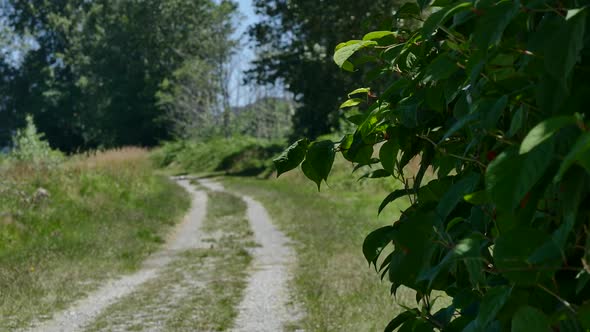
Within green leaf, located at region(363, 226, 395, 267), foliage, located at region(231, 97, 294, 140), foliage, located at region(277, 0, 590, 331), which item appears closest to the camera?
foliage, located at region(277, 0, 590, 331)

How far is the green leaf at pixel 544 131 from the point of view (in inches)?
45.9

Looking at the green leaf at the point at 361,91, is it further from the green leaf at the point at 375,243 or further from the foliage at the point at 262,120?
the foliage at the point at 262,120

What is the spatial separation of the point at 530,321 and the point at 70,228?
13961mm

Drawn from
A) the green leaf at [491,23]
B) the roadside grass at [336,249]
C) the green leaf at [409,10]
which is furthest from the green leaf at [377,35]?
the green leaf at [491,23]

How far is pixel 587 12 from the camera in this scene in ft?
4.34

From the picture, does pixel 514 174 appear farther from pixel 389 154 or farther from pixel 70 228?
pixel 70 228

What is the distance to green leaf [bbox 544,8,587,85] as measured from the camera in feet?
4.15

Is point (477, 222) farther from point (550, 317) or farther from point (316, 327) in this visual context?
point (316, 327)

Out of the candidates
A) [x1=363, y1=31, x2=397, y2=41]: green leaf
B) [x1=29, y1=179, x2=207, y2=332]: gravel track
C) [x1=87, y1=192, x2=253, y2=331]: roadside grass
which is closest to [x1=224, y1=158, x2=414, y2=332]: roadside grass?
[x1=363, y1=31, x2=397, y2=41]: green leaf

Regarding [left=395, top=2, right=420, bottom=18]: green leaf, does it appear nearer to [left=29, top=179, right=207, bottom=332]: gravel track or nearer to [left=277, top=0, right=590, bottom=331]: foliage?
[left=277, top=0, right=590, bottom=331]: foliage

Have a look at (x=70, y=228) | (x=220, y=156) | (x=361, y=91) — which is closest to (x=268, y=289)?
(x=70, y=228)

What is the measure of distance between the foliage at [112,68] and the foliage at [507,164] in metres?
53.7

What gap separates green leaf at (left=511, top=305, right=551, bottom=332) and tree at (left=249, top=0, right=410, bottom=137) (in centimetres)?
3389

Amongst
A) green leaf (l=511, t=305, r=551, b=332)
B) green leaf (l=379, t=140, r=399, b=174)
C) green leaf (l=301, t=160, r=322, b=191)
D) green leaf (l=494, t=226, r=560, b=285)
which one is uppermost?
green leaf (l=379, t=140, r=399, b=174)
